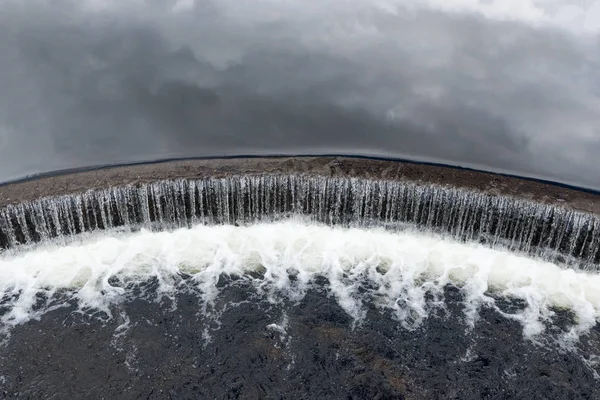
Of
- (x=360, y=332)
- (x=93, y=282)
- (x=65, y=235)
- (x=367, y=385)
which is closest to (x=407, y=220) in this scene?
(x=360, y=332)

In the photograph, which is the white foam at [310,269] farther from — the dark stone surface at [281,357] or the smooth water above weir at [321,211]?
the dark stone surface at [281,357]

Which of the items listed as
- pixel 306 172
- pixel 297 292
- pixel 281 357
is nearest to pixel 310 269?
pixel 297 292

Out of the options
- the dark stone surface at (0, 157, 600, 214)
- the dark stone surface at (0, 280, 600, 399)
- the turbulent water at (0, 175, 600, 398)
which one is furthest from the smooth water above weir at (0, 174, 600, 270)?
the dark stone surface at (0, 280, 600, 399)

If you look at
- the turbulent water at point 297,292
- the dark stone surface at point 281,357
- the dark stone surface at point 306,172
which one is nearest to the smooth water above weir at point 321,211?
the turbulent water at point 297,292

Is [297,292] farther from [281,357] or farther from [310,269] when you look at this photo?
[281,357]

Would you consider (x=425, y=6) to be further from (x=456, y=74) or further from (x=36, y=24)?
(x=36, y=24)

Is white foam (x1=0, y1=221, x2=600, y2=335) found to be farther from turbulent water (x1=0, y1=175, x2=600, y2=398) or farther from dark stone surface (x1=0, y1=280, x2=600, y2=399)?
dark stone surface (x1=0, y1=280, x2=600, y2=399)
